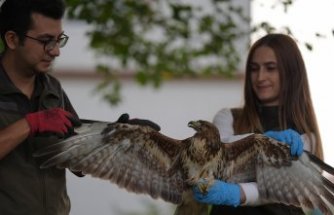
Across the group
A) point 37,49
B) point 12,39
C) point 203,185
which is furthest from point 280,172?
point 12,39

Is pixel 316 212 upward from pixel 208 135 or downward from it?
downward

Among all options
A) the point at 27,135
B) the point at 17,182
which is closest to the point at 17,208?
the point at 17,182

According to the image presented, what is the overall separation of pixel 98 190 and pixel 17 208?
1066 centimetres

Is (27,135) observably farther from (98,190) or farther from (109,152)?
(98,190)

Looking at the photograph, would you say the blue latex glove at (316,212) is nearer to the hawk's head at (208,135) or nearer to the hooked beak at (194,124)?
the hawk's head at (208,135)

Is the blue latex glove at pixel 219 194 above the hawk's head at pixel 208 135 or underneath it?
underneath

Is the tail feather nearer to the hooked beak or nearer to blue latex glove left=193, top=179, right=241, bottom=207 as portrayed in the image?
blue latex glove left=193, top=179, right=241, bottom=207

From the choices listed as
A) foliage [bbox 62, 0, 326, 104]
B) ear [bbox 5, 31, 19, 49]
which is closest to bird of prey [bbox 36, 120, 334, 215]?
ear [bbox 5, 31, 19, 49]

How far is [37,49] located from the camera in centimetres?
366

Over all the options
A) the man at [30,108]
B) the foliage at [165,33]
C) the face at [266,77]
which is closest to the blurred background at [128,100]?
the foliage at [165,33]

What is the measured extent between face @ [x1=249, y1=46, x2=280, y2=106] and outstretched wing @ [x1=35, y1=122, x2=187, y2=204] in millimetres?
632

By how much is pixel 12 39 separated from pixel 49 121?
54 cm

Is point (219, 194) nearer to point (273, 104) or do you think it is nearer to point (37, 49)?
point (273, 104)

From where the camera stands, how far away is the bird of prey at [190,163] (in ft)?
12.7
